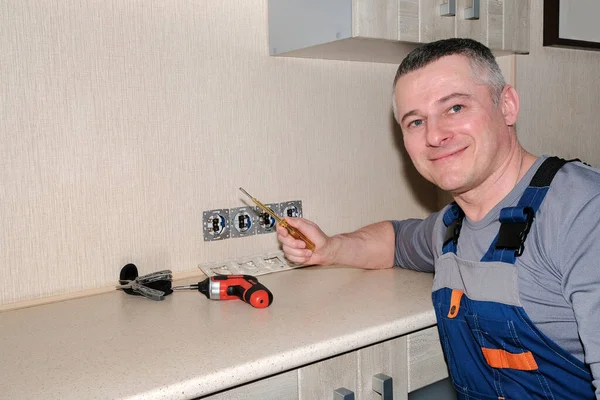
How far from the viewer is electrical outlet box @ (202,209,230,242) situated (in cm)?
155

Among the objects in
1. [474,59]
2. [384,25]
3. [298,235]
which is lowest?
[298,235]

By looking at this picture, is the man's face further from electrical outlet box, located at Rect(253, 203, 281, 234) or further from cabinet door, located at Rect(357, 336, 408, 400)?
electrical outlet box, located at Rect(253, 203, 281, 234)

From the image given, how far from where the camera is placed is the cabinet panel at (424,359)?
3.90 ft

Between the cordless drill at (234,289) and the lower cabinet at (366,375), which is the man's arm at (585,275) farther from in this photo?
the cordless drill at (234,289)

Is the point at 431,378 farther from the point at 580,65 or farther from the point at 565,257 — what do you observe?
the point at 580,65

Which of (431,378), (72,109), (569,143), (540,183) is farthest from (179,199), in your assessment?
(569,143)

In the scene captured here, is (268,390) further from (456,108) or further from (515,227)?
(456,108)

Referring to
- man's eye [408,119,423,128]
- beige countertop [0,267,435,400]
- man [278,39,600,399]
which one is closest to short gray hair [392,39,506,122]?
man [278,39,600,399]

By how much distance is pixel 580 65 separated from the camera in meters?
1.88

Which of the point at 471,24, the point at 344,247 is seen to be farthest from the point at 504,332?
the point at 471,24

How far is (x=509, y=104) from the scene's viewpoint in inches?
46.4

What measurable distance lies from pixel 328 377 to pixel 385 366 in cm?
14

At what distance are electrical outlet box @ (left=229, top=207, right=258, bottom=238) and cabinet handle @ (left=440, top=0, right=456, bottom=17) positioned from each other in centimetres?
73

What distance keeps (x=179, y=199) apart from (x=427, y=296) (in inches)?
26.4
